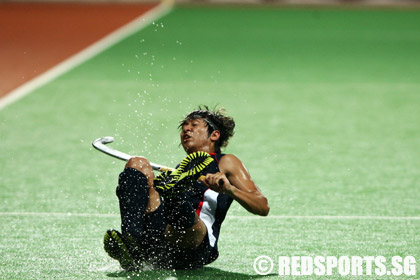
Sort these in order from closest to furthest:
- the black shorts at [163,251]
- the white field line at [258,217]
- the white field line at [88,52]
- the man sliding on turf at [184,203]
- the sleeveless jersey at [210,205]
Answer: the man sliding on turf at [184,203], the black shorts at [163,251], the sleeveless jersey at [210,205], the white field line at [258,217], the white field line at [88,52]

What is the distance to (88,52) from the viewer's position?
15250 mm

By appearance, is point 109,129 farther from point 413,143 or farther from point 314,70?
point 314,70

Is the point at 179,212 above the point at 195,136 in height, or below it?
below

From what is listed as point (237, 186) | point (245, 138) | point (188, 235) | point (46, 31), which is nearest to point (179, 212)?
point (188, 235)

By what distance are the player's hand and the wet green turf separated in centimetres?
70

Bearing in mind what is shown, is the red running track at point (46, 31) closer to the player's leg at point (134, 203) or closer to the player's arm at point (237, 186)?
the player's leg at point (134, 203)

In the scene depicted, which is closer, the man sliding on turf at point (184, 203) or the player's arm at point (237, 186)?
the player's arm at point (237, 186)

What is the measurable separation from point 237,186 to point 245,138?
15.0 ft

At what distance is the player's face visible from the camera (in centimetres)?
497

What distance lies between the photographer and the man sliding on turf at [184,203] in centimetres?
442

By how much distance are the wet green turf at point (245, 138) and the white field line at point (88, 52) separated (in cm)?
24

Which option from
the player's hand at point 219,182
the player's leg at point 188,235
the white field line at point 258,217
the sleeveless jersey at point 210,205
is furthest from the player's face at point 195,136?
the white field line at point 258,217

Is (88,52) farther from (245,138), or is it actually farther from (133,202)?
(133,202)

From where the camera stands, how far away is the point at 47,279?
469 centimetres
